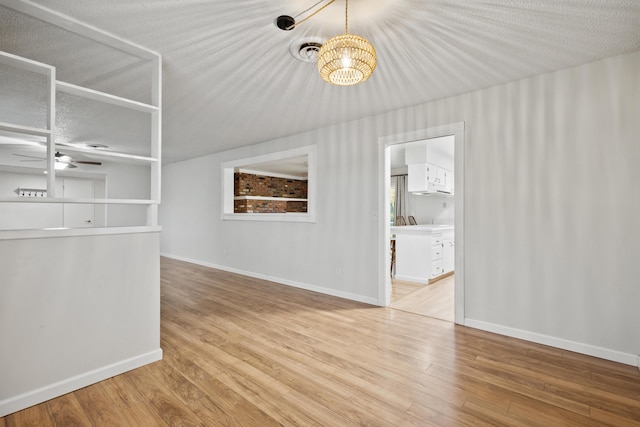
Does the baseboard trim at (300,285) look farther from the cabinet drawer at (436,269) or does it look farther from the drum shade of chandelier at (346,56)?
the drum shade of chandelier at (346,56)

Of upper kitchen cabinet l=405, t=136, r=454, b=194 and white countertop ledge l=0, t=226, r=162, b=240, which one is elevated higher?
upper kitchen cabinet l=405, t=136, r=454, b=194

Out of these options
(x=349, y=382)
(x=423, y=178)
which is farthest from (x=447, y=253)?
(x=349, y=382)

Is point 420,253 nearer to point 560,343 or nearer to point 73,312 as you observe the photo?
point 560,343

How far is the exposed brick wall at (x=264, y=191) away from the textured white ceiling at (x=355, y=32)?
3061 mm

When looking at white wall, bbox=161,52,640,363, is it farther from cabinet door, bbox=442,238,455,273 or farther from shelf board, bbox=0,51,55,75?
shelf board, bbox=0,51,55,75

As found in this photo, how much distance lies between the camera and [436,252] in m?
5.14

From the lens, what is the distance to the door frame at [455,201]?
10.4 feet

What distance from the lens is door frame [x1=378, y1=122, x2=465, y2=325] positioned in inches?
125

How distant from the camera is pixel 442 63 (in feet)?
8.31

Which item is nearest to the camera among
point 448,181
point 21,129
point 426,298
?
point 21,129

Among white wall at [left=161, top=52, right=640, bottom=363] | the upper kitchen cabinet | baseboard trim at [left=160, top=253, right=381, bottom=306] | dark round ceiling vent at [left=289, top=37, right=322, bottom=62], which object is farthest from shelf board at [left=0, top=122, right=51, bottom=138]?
the upper kitchen cabinet

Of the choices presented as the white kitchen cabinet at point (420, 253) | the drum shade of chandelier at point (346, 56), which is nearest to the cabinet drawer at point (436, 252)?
the white kitchen cabinet at point (420, 253)

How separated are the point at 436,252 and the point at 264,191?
13.1 ft

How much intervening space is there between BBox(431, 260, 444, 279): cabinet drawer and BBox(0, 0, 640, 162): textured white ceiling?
2772 millimetres
